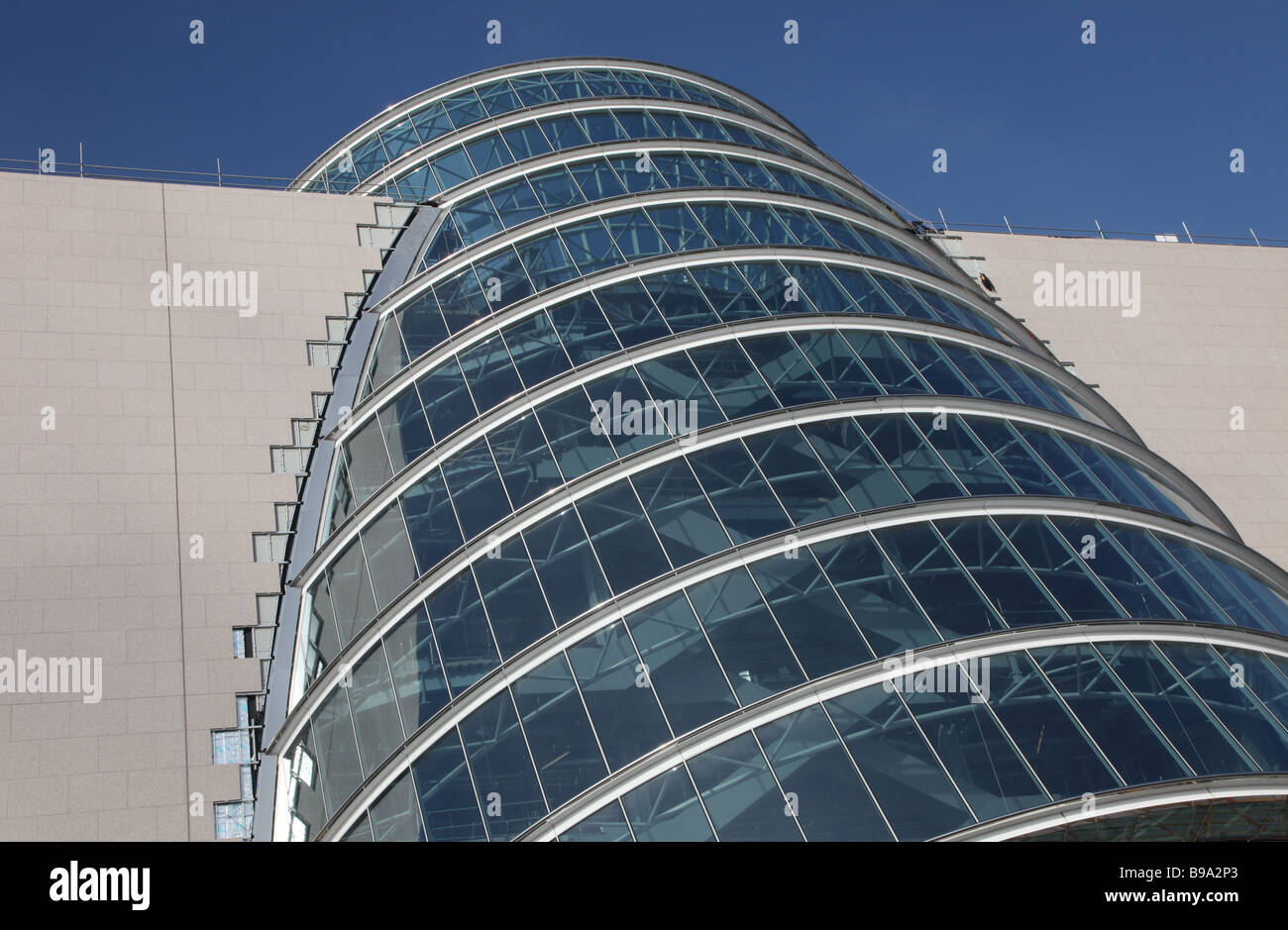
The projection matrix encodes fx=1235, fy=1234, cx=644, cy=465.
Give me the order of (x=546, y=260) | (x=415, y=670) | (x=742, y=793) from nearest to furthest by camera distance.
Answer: (x=742, y=793) < (x=415, y=670) < (x=546, y=260)

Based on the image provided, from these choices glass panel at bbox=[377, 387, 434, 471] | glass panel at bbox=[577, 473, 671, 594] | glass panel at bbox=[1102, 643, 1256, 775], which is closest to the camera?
glass panel at bbox=[1102, 643, 1256, 775]

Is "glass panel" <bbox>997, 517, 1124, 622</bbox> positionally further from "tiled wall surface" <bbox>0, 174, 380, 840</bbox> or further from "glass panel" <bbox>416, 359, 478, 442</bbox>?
"tiled wall surface" <bbox>0, 174, 380, 840</bbox>

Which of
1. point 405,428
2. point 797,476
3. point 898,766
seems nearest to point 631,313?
point 405,428

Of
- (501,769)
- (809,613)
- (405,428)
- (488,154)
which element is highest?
(488,154)

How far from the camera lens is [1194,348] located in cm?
3406

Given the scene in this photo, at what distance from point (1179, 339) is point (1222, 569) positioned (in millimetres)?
18279

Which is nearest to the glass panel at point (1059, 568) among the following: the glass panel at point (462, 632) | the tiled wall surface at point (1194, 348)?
the glass panel at point (462, 632)

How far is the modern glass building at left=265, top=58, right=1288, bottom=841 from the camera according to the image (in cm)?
1385

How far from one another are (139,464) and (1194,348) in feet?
89.0

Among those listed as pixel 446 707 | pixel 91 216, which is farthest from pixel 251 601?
pixel 91 216

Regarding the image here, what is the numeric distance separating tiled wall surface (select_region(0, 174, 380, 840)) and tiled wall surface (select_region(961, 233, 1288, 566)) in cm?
1837

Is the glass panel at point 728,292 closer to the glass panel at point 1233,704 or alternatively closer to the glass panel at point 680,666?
the glass panel at point 680,666

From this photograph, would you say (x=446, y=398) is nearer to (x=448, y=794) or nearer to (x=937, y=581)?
(x=448, y=794)

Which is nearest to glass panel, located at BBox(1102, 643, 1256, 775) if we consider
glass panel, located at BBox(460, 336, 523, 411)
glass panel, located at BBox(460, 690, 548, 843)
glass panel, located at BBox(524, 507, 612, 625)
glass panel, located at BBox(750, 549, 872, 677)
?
glass panel, located at BBox(750, 549, 872, 677)
